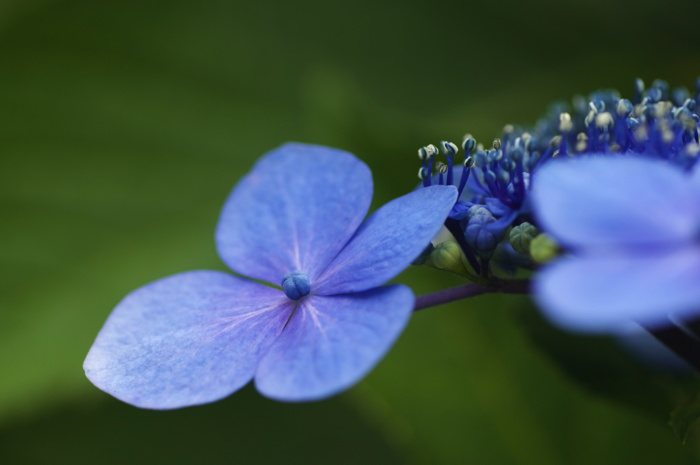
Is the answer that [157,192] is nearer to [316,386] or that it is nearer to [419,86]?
[419,86]

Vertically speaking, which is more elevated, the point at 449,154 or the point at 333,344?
the point at 449,154

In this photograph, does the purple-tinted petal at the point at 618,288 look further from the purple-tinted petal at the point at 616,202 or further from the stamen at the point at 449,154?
the stamen at the point at 449,154

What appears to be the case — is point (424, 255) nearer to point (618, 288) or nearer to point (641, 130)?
point (641, 130)

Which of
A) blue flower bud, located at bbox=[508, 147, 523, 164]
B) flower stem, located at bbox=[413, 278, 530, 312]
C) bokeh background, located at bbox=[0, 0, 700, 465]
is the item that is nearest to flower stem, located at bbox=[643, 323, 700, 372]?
flower stem, located at bbox=[413, 278, 530, 312]

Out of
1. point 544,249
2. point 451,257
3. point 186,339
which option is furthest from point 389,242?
point 186,339

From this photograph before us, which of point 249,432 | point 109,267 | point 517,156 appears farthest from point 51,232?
point 517,156

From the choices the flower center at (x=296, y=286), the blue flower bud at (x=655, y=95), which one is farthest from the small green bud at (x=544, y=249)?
the blue flower bud at (x=655, y=95)

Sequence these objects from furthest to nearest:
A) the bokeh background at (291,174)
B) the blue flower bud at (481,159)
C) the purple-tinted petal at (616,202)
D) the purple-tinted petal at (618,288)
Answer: the bokeh background at (291,174) → the blue flower bud at (481,159) → the purple-tinted petal at (616,202) → the purple-tinted petal at (618,288)
